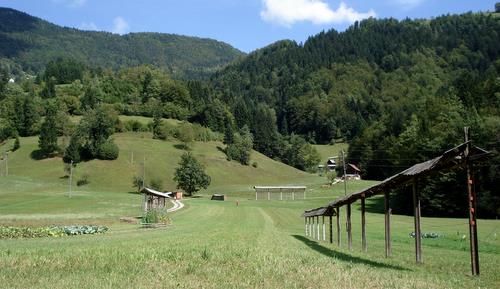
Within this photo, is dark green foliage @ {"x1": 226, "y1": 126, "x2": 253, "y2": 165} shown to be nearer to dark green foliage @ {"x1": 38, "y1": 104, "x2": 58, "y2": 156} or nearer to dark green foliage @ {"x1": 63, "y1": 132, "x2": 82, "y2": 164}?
dark green foliage @ {"x1": 63, "y1": 132, "x2": 82, "y2": 164}

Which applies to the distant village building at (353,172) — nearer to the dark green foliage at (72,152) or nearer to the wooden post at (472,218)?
the dark green foliage at (72,152)

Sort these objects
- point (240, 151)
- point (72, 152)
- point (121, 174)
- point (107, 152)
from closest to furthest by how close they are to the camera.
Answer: point (121, 174) → point (72, 152) → point (107, 152) → point (240, 151)

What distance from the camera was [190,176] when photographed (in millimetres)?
122500

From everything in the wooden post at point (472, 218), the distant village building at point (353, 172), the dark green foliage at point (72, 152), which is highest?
the dark green foliage at point (72, 152)

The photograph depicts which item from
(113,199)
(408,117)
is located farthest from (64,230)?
(408,117)

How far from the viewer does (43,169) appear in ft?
434

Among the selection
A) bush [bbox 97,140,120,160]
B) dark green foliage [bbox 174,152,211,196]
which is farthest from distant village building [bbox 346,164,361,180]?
bush [bbox 97,140,120,160]

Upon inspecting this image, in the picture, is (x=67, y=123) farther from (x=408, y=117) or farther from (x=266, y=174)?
(x=408, y=117)

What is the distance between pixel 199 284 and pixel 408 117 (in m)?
136

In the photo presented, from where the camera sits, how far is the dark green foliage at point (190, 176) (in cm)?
12225

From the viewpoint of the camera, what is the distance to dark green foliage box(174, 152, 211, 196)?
122250mm

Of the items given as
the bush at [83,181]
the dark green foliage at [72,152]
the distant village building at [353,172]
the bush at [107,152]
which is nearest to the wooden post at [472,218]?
the bush at [83,181]

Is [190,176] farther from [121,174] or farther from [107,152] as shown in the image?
[107,152]

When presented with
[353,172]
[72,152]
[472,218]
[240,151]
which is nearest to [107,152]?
[72,152]
